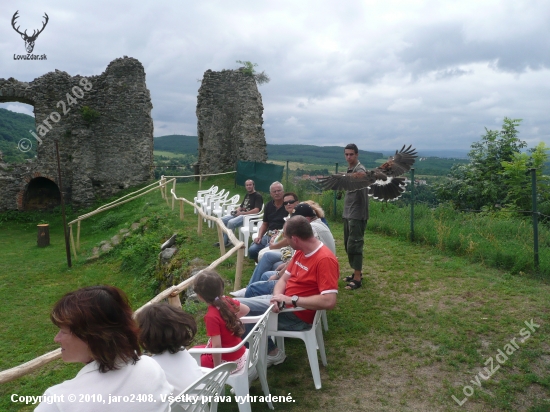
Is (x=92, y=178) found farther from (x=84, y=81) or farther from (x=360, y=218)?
(x=360, y=218)

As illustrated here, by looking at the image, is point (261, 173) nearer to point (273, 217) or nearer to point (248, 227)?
point (248, 227)

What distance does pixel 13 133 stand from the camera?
90.2 feet

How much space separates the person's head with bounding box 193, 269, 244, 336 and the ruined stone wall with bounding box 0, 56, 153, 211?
15.9 metres

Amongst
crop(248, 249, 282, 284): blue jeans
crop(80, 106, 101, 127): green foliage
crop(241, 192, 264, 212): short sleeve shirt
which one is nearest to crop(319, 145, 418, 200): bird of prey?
crop(248, 249, 282, 284): blue jeans

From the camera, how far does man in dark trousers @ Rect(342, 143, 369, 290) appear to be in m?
5.67

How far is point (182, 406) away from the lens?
2.17 metres

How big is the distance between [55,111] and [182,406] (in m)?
17.4

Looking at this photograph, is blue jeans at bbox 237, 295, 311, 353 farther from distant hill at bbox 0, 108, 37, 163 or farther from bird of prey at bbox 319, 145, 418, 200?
distant hill at bbox 0, 108, 37, 163

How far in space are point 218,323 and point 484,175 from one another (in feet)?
42.5

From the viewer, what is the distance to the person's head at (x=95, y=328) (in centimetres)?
184

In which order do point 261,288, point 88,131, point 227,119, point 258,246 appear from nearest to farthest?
point 261,288 < point 258,246 < point 88,131 < point 227,119

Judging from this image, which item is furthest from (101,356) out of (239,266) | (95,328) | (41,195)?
(41,195)

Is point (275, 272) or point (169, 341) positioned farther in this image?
point (275, 272)

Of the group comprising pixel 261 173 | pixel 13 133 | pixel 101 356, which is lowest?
pixel 101 356
